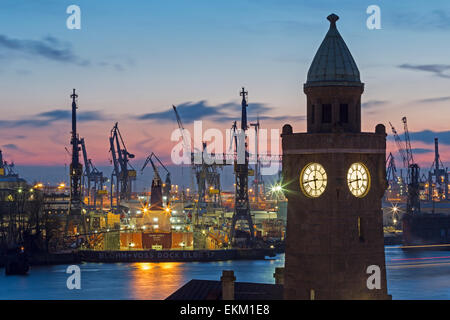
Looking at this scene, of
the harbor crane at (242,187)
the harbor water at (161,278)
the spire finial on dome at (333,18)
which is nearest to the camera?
the spire finial on dome at (333,18)

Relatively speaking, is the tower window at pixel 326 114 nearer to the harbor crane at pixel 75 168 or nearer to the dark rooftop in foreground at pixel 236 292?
the dark rooftop in foreground at pixel 236 292

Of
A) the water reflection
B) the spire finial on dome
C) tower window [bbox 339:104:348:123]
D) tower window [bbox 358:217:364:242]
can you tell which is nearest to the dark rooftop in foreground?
tower window [bbox 358:217:364:242]

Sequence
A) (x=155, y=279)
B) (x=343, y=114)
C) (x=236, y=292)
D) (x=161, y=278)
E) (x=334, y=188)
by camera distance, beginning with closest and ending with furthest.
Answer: (x=334, y=188) → (x=343, y=114) → (x=236, y=292) → (x=155, y=279) → (x=161, y=278)

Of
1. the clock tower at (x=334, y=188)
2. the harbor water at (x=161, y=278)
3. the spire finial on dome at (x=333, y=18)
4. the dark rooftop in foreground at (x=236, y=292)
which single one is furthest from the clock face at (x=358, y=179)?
the harbor water at (x=161, y=278)

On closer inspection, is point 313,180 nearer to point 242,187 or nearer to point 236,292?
point 236,292

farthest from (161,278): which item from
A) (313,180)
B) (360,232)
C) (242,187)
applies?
(313,180)
